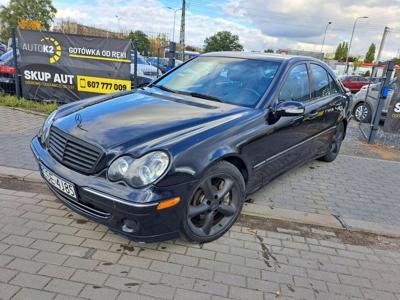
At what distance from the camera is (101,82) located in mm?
7953

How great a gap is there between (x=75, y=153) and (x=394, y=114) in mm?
8096

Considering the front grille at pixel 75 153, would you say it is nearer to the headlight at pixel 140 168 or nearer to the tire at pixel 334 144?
the headlight at pixel 140 168

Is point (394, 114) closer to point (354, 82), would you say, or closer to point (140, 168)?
point (140, 168)

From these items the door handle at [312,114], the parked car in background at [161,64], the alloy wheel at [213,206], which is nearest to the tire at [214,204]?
the alloy wheel at [213,206]

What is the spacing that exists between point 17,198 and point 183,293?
7.62 feet

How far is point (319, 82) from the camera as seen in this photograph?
462 cm

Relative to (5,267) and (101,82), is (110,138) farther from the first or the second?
(101,82)

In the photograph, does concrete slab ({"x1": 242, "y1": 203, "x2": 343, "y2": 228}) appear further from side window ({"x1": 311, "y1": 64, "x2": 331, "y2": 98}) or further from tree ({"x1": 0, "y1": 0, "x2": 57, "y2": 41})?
tree ({"x1": 0, "y1": 0, "x2": 57, "y2": 41})

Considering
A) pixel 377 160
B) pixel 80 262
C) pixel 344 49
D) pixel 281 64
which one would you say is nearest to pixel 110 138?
pixel 80 262

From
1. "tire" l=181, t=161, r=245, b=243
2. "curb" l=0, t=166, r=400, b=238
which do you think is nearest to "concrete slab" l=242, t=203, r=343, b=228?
"curb" l=0, t=166, r=400, b=238

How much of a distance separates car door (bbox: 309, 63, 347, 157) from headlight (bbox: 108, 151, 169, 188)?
8.57ft

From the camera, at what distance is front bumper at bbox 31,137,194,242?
235 cm

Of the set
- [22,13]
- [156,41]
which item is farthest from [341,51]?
[22,13]

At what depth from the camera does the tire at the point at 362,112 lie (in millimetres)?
10258
